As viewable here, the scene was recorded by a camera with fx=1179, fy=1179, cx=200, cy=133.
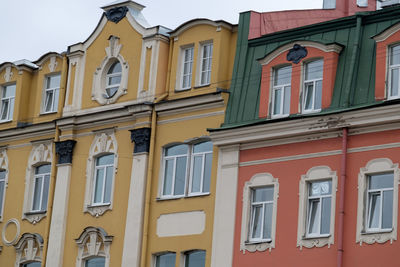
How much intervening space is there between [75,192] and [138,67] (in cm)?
484

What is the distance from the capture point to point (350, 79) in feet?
110

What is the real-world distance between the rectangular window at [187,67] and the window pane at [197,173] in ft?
8.73

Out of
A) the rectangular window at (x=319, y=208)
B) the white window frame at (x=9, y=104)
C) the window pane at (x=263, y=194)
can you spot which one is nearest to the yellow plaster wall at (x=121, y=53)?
the white window frame at (x=9, y=104)

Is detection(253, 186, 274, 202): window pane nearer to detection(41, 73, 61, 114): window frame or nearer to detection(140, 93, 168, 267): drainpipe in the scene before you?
detection(140, 93, 168, 267): drainpipe

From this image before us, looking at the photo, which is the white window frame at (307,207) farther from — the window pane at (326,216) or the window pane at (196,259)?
the window pane at (196,259)

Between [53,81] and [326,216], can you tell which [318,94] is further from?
[53,81]

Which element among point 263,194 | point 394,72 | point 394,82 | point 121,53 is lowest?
point 263,194

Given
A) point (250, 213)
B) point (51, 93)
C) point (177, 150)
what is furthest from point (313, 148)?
point (51, 93)

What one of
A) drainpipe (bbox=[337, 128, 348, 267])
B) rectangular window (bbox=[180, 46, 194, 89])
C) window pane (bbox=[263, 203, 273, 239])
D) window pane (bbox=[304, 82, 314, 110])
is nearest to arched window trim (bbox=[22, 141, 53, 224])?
rectangular window (bbox=[180, 46, 194, 89])

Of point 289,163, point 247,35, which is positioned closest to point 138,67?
point 247,35

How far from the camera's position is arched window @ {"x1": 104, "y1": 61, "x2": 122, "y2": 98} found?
1601 inches

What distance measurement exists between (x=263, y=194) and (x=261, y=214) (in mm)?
610

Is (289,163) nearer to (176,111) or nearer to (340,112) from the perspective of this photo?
(340,112)

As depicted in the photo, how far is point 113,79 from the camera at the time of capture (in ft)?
134
